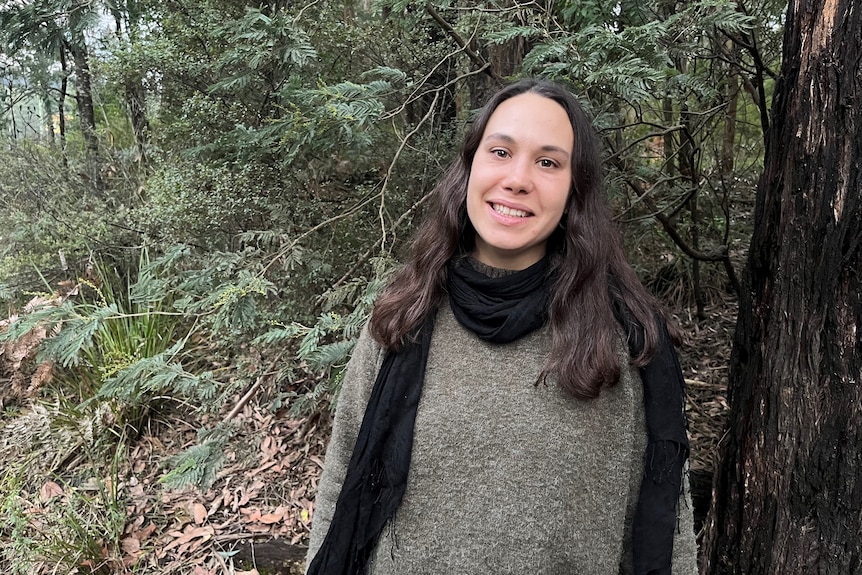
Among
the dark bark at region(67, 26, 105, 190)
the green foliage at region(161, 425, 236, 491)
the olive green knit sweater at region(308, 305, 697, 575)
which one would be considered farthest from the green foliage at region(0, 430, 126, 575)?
the dark bark at region(67, 26, 105, 190)

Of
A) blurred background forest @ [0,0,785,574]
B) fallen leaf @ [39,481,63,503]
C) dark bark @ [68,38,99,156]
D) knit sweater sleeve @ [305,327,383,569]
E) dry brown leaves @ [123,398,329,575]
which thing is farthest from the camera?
dark bark @ [68,38,99,156]

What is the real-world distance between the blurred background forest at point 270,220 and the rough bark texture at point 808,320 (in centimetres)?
50

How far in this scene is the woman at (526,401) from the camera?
4.57ft

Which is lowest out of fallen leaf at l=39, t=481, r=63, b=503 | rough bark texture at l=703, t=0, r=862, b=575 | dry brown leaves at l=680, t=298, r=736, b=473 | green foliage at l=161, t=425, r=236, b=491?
fallen leaf at l=39, t=481, r=63, b=503

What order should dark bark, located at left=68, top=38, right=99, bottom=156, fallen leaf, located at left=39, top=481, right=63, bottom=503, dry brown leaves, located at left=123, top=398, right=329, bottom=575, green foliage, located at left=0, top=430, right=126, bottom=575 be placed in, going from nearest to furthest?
green foliage, located at left=0, top=430, right=126, bottom=575
dry brown leaves, located at left=123, top=398, right=329, bottom=575
fallen leaf, located at left=39, top=481, right=63, bottom=503
dark bark, located at left=68, top=38, right=99, bottom=156

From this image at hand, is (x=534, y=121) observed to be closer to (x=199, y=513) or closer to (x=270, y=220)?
(x=270, y=220)

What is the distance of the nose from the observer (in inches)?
55.7

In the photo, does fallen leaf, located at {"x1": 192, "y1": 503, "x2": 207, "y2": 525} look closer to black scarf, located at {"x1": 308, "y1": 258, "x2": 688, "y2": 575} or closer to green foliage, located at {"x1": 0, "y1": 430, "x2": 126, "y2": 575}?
green foliage, located at {"x1": 0, "y1": 430, "x2": 126, "y2": 575}

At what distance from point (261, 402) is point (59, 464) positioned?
1.38 m

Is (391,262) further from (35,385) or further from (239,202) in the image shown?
(35,385)

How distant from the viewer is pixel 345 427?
1.65m

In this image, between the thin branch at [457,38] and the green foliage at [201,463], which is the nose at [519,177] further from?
the green foliage at [201,463]

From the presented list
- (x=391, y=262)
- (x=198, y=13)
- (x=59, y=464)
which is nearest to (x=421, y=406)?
(x=391, y=262)

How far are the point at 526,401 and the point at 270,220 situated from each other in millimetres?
2018
